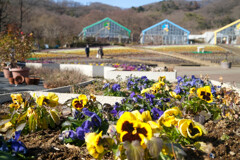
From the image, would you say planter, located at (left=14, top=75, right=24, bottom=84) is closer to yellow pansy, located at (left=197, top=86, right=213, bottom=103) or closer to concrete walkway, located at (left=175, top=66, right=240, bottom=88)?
yellow pansy, located at (left=197, top=86, right=213, bottom=103)

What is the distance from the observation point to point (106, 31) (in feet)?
129

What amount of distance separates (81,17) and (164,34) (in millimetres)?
50811

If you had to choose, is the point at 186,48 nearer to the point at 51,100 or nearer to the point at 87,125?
the point at 51,100

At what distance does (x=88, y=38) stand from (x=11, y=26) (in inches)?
1075

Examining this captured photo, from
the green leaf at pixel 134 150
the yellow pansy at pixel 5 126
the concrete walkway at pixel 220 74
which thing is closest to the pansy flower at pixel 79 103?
the yellow pansy at pixel 5 126

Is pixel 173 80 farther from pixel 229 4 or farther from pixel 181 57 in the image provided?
pixel 229 4

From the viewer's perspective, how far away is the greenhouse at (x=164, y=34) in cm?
3753

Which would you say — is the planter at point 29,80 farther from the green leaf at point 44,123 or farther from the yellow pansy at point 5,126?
the yellow pansy at point 5,126

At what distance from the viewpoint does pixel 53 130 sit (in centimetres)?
260

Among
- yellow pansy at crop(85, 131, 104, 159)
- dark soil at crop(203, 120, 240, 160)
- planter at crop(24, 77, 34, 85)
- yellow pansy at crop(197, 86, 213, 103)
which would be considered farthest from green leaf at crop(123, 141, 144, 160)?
planter at crop(24, 77, 34, 85)

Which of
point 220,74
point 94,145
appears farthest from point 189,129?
point 220,74

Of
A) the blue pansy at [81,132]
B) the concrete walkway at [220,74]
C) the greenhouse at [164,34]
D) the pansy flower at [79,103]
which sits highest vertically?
the greenhouse at [164,34]

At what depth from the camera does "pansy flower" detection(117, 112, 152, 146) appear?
1.49 metres

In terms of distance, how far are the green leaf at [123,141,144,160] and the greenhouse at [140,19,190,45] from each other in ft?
121
